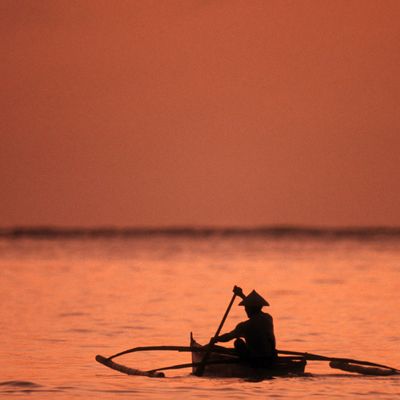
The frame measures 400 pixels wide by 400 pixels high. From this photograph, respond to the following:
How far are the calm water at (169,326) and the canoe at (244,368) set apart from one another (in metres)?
0.20

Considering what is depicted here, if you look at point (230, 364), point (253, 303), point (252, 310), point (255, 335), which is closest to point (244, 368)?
point (230, 364)

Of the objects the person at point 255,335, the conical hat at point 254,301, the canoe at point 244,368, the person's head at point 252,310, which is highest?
the conical hat at point 254,301

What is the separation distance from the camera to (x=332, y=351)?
2517 cm

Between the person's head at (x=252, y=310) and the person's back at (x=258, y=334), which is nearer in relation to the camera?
the person's back at (x=258, y=334)

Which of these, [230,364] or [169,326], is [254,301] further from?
[169,326]

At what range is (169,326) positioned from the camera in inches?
1211

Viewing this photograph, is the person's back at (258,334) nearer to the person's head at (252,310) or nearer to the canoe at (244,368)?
the person's head at (252,310)

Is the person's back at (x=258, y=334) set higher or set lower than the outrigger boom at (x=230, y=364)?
higher

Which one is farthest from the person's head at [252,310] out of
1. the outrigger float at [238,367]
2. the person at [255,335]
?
the outrigger float at [238,367]

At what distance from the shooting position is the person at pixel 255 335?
20531 mm

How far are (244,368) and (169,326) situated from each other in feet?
33.2

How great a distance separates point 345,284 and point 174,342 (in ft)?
81.1

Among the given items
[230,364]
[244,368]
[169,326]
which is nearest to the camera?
[244,368]

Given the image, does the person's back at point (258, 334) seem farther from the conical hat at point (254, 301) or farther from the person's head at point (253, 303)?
the conical hat at point (254, 301)
